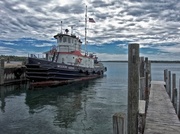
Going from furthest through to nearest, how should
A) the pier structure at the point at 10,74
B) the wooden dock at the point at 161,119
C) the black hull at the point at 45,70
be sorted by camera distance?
the pier structure at the point at 10,74, the black hull at the point at 45,70, the wooden dock at the point at 161,119

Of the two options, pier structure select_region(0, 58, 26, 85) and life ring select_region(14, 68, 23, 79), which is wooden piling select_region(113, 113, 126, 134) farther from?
life ring select_region(14, 68, 23, 79)

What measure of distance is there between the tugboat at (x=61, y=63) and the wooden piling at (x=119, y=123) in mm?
20054

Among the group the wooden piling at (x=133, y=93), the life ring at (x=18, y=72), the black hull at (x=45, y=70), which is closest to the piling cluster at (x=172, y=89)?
the wooden piling at (x=133, y=93)

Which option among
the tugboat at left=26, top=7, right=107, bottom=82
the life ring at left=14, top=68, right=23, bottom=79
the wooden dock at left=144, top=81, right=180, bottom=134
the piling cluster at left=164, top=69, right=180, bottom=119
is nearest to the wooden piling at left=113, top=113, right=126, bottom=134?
the wooden dock at left=144, top=81, right=180, bottom=134

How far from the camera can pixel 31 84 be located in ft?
76.9

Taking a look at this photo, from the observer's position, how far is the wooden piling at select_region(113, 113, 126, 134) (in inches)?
155

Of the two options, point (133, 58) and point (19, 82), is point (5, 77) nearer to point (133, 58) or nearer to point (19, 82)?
point (19, 82)

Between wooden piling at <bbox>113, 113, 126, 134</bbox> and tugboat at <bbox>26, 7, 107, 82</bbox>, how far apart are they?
2005cm

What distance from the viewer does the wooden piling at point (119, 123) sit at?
394 centimetres

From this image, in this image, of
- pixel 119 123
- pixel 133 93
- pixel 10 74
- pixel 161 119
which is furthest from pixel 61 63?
pixel 119 123

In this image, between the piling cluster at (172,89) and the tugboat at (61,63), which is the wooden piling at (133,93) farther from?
the tugboat at (61,63)

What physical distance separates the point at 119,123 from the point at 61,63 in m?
22.0

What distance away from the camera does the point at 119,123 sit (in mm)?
3982

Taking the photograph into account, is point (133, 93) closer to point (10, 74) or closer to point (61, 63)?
point (61, 63)
